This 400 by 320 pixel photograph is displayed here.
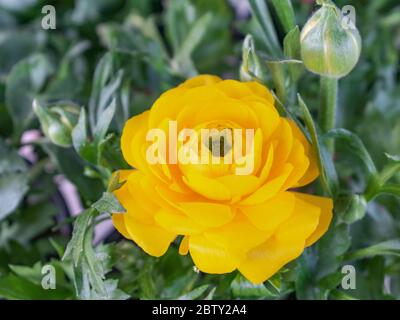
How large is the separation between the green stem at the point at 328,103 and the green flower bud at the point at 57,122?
0.40 feet

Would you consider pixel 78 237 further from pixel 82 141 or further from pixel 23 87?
pixel 23 87

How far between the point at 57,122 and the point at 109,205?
0.25 ft

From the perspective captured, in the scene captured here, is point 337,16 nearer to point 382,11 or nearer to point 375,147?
point 375,147

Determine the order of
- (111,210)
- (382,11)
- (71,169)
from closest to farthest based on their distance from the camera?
(111,210) → (71,169) → (382,11)

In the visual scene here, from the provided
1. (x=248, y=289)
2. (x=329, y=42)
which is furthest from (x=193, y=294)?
(x=329, y=42)

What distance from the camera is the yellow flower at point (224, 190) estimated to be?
258 millimetres

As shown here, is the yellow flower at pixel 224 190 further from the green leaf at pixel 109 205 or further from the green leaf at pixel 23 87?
the green leaf at pixel 23 87

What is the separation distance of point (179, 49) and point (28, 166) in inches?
4.9

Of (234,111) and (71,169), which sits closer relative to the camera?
(234,111)

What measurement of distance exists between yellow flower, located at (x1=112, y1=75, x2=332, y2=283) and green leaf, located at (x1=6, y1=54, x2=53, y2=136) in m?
0.16

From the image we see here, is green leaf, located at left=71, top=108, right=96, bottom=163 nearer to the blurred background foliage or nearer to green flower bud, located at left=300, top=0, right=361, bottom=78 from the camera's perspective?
the blurred background foliage

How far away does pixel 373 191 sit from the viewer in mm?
318

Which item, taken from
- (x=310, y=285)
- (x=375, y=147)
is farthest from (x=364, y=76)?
(x=310, y=285)

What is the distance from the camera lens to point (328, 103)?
1.03ft
